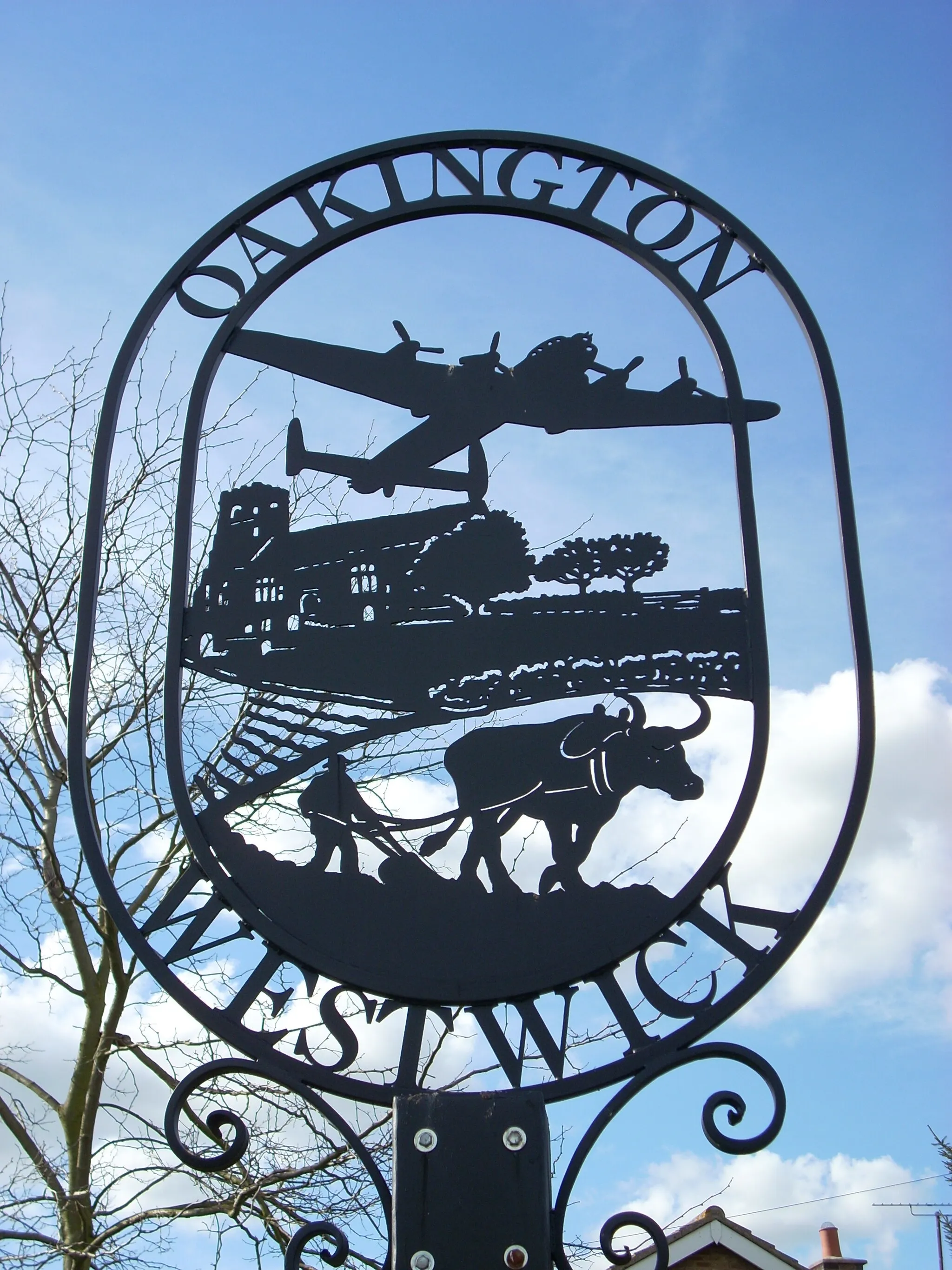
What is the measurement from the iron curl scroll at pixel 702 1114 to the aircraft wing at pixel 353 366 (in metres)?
1.41

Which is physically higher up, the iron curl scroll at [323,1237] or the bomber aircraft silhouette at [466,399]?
the bomber aircraft silhouette at [466,399]

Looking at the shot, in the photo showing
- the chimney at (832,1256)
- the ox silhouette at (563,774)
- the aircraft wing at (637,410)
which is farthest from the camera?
the chimney at (832,1256)

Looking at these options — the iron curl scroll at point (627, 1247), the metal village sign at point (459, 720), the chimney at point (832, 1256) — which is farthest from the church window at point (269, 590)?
the chimney at point (832, 1256)

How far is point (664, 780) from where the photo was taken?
7.93 ft

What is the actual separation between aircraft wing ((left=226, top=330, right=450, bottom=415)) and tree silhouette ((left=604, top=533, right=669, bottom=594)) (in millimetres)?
533

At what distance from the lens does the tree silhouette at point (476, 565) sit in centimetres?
254

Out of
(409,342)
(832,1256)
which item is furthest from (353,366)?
(832,1256)

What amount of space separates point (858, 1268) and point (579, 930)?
Answer: 13.4 meters

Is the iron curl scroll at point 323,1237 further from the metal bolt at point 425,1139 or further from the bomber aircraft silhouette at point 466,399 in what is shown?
the bomber aircraft silhouette at point 466,399

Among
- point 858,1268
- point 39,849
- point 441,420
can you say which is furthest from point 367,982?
point 858,1268

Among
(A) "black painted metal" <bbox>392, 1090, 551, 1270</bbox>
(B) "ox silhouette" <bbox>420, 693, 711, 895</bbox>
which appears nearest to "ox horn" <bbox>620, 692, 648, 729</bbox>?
(B) "ox silhouette" <bbox>420, 693, 711, 895</bbox>

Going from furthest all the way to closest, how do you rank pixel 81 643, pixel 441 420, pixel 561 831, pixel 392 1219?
pixel 441 420 → pixel 81 643 → pixel 561 831 → pixel 392 1219

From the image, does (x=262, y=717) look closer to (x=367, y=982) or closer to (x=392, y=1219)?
(x=367, y=982)

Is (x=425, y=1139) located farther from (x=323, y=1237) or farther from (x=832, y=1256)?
(x=832, y=1256)
